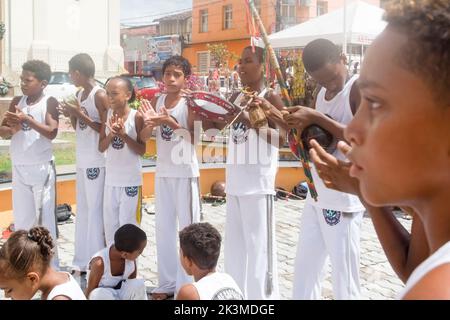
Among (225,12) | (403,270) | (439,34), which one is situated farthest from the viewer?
(225,12)

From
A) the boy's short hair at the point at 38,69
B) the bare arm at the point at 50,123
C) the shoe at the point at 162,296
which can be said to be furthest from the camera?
the boy's short hair at the point at 38,69

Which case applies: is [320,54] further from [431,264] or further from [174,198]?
[431,264]

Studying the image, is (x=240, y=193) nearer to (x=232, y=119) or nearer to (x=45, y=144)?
(x=232, y=119)

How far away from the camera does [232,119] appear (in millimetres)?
3850

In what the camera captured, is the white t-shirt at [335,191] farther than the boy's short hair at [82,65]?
No

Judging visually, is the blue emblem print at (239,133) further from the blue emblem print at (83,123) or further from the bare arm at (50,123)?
the bare arm at (50,123)

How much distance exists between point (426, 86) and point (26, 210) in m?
4.53

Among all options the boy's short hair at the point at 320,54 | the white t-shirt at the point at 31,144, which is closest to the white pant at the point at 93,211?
the white t-shirt at the point at 31,144

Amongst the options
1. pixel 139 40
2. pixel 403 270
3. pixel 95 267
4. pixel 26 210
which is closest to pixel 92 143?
pixel 26 210

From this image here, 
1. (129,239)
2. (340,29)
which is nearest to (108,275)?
(129,239)

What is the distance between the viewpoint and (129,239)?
3.83m

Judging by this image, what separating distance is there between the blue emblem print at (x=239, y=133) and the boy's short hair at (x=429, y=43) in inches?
116

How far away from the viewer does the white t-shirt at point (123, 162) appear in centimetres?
460

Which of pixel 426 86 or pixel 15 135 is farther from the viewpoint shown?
pixel 15 135
